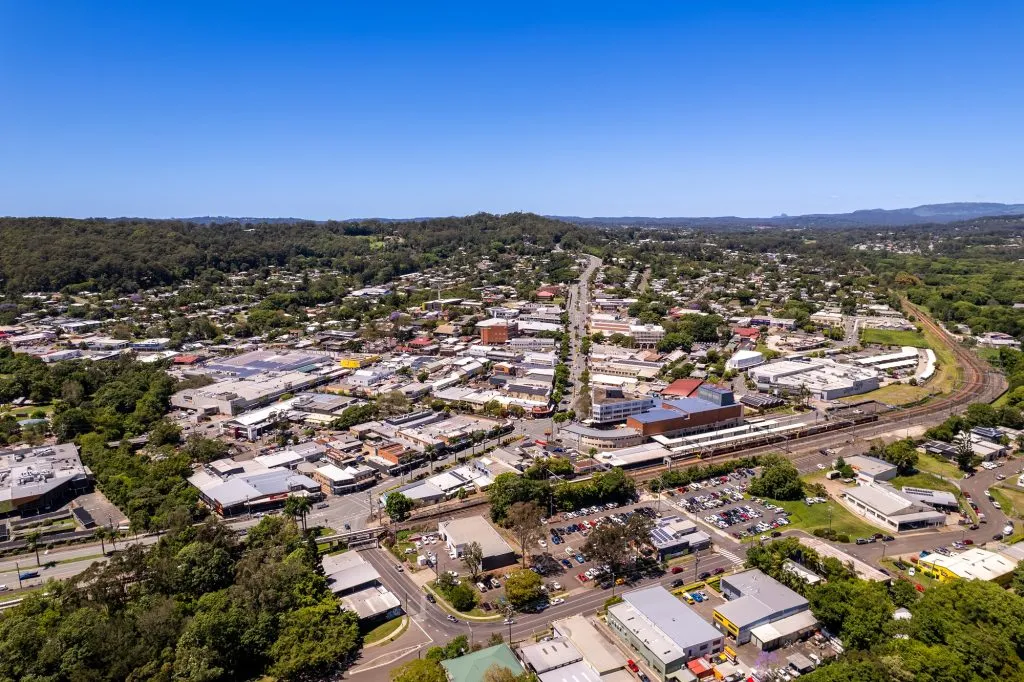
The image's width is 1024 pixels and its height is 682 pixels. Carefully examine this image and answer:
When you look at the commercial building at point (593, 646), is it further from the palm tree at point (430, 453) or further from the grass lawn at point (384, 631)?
the palm tree at point (430, 453)

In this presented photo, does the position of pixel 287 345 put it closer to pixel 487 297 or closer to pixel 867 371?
pixel 487 297

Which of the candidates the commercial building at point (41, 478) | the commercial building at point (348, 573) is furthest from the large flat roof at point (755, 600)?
the commercial building at point (41, 478)

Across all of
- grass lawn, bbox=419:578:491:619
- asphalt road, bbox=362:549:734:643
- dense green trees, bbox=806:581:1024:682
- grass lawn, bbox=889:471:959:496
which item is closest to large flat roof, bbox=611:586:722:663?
asphalt road, bbox=362:549:734:643

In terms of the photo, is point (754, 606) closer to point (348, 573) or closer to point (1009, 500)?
point (348, 573)

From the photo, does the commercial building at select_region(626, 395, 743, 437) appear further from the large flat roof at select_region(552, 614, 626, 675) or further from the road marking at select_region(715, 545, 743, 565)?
the large flat roof at select_region(552, 614, 626, 675)

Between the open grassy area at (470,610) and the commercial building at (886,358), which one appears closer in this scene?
the open grassy area at (470,610)
